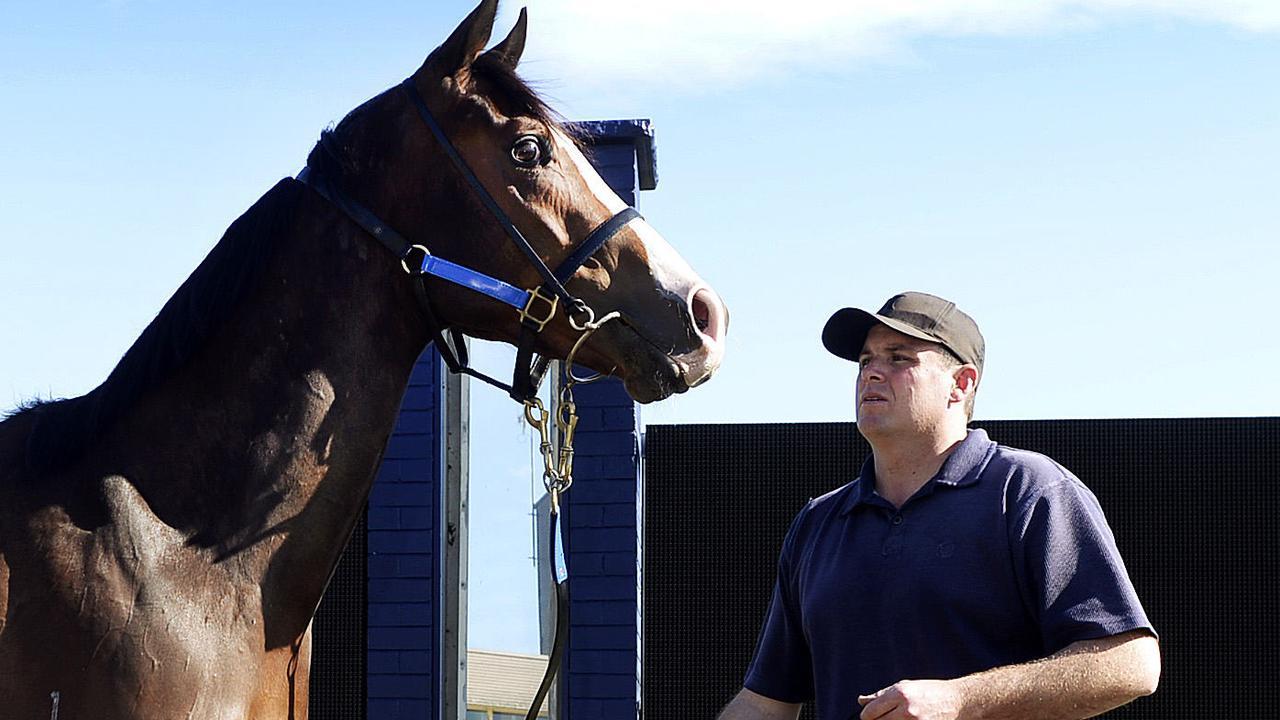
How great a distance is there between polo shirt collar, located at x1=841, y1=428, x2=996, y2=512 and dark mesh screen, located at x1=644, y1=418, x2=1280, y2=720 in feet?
10.4

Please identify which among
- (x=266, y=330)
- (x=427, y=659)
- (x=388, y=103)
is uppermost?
(x=388, y=103)

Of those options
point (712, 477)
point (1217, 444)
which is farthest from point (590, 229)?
point (1217, 444)

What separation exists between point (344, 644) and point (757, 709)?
146 inches

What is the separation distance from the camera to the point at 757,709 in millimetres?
2887

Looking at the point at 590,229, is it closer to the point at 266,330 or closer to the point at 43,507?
the point at 266,330

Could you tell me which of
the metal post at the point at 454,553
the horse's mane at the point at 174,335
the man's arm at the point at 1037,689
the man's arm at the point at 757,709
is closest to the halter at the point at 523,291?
A: the horse's mane at the point at 174,335

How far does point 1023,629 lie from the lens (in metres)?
2.50

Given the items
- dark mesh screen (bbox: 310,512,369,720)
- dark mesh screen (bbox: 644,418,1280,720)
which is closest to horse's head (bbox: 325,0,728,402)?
dark mesh screen (bbox: 644,418,1280,720)

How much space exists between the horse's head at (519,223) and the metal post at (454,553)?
3.54m

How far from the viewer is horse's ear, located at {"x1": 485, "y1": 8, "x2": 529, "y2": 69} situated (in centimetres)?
276

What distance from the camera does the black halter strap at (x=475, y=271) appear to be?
8.64ft

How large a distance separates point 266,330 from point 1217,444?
4.47 m

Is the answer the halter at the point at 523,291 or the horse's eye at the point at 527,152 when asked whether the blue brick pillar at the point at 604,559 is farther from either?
the horse's eye at the point at 527,152

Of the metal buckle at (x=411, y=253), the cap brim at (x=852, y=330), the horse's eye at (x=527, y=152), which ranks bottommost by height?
the cap brim at (x=852, y=330)
